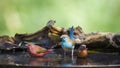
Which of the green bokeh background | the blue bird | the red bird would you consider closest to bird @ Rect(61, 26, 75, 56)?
the blue bird

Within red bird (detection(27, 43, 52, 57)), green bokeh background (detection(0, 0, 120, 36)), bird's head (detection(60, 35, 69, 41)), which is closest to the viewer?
red bird (detection(27, 43, 52, 57))

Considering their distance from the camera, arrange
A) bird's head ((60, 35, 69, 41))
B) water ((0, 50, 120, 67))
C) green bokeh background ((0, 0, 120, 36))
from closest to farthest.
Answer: water ((0, 50, 120, 67)) < bird's head ((60, 35, 69, 41)) < green bokeh background ((0, 0, 120, 36))

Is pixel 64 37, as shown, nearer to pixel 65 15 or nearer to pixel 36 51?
pixel 36 51

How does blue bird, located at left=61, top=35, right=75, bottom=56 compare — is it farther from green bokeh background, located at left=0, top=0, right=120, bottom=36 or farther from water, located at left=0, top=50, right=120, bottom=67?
green bokeh background, located at left=0, top=0, right=120, bottom=36

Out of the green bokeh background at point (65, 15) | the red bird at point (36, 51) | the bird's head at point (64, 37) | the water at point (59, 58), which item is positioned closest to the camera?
the water at point (59, 58)

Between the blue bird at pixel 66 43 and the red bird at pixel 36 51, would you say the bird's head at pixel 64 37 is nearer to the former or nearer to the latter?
the blue bird at pixel 66 43

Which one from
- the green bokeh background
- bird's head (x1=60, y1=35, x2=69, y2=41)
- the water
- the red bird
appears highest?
the green bokeh background

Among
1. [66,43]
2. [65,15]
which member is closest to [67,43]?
[66,43]

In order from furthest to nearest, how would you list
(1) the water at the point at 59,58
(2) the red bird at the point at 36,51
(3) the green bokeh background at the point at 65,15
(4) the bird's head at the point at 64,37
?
(3) the green bokeh background at the point at 65,15, (4) the bird's head at the point at 64,37, (2) the red bird at the point at 36,51, (1) the water at the point at 59,58

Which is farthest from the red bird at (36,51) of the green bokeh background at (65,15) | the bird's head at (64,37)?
the green bokeh background at (65,15)
